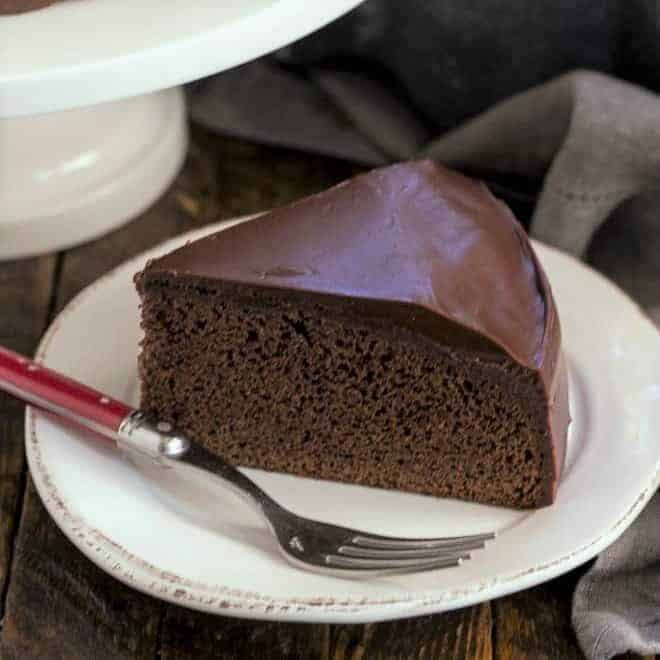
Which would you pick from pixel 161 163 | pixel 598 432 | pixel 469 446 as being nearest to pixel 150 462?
pixel 469 446

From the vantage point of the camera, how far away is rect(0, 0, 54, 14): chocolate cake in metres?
1.02

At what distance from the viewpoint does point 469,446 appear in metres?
1.02

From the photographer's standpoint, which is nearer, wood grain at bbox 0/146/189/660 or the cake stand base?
wood grain at bbox 0/146/189/660

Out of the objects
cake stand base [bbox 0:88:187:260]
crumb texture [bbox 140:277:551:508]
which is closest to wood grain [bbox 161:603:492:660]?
crumb texture [bbox 140:277:551:508]

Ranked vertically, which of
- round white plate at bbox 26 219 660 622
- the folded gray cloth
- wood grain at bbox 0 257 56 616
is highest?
round white plate at bbox 26 219 660 622

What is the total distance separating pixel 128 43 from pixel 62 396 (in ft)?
0.94

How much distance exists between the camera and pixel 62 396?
102cm

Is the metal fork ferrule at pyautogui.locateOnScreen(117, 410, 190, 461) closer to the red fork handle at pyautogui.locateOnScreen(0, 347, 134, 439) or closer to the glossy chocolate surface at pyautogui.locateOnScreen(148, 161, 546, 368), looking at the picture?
the red fork handle at pyautogui.locateOnScreen(0, 347, 134, 439)

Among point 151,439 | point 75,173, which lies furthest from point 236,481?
point 75,173

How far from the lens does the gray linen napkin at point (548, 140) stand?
1.23 m

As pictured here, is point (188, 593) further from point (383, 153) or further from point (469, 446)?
point (383, 153)

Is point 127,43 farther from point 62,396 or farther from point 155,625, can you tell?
point 155,625

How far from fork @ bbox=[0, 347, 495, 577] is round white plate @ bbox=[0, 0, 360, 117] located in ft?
0.73

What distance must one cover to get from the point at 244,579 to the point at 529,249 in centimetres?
36
